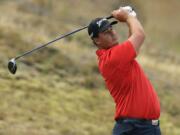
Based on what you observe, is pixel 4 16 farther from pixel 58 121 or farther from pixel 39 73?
pixel 58 121

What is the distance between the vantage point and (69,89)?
14750mm

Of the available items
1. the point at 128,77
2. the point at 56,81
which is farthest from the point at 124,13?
the point at 56,81

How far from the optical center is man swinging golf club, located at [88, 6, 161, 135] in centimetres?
679

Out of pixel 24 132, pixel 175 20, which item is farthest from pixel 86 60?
pixel 175 20

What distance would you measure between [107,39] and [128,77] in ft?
1.47

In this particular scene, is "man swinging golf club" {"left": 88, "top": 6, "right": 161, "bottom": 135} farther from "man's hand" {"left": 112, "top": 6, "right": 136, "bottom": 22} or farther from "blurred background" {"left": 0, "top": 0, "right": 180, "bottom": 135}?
"blurred background" {"left": 0, "top": 0, "right": 180, "bottom": 135}

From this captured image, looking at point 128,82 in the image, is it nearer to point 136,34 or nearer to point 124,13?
point 136,34

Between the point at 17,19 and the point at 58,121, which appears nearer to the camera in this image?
the point at 58,121

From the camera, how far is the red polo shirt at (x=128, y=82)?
22.2ft

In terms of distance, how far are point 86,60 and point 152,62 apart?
403 centimetres

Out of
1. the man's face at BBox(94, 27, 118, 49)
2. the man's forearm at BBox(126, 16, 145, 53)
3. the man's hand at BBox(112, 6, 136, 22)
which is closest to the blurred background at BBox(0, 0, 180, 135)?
the man's face at BBox(94, 27, 118, 49)

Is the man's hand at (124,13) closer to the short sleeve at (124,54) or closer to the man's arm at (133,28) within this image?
the man's arm at (133,28)

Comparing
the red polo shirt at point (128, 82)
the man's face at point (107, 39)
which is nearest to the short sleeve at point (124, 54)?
the red polo shirt at point (128, 82)

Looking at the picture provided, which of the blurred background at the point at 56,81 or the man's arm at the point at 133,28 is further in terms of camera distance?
the blurred background at the point at 56,81
